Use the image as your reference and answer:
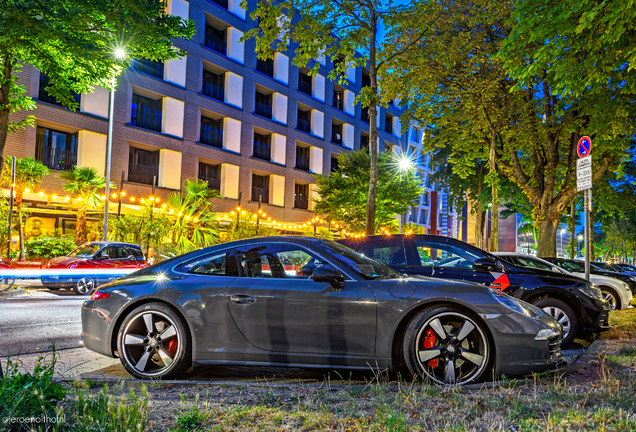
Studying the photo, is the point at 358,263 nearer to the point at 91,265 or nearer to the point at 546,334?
the point at 546,334

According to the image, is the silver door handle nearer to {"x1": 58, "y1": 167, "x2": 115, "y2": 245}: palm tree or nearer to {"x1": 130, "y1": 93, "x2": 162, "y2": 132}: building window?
{"x1": 58, "y1": 167, "x2": 115, "y2": 245}: palm tree

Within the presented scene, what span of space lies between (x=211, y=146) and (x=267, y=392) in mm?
30272

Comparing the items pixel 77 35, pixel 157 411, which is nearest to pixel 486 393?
pixel 157 411

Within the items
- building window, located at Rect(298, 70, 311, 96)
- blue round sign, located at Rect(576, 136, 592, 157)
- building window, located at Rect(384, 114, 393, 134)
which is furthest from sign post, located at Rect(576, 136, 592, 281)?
building window, located at Rect(384, 114, 393, 134)

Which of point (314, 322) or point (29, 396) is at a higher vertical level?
point (314, 322)

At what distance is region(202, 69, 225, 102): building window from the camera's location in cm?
3312

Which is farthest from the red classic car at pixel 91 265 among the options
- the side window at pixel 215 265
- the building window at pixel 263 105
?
the building window at pixel 263 105

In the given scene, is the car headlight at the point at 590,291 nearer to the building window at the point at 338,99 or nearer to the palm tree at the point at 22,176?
the palm tree at the point at 22,176

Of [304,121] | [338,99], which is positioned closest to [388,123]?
[338,99]

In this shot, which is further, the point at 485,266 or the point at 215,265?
the point at 485,266

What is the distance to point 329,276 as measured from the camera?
422 centimetres

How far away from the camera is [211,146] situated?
1281 inches

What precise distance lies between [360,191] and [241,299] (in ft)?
95.0

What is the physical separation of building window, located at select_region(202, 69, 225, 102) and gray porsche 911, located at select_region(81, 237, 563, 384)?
3057 cm
